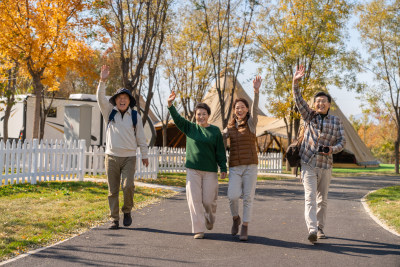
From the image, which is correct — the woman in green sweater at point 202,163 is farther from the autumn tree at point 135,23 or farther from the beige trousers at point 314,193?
the autumn tree at point 135,23

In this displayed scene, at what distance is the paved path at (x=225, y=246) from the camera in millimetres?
5113

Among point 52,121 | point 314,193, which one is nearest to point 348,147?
point 52,121

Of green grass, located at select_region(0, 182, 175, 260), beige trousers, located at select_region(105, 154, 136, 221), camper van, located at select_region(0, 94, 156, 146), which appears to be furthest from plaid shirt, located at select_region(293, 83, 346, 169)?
camper van, located at select_region(0, 94, 156, 146)

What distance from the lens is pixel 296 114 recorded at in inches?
853

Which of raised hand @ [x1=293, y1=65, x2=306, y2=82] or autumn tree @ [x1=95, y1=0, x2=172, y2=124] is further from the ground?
autumn tree @ [x1=95, y1=0, x2=172, y2=124]

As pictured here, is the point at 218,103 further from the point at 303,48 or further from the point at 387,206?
the point at 387,206

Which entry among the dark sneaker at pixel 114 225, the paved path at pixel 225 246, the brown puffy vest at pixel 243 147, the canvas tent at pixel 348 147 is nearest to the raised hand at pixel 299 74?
the brown puffy vest at pixel 243 147

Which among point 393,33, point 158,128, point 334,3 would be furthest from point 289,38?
point 158,128

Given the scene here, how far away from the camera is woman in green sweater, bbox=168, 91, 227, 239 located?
6.43 meters

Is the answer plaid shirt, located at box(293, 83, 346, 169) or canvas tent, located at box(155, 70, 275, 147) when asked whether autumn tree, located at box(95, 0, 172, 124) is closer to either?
plaid shirt, located at box(293, 83, 346, 169)

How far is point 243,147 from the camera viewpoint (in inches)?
254

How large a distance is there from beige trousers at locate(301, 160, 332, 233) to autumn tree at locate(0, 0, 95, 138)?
1103 centimetres

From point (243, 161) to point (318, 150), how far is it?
0.99 meters

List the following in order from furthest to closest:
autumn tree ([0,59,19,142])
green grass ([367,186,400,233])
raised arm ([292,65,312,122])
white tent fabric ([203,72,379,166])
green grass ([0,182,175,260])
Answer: white tent fabric ([203,72,379,166]), autumn tree ([0,59,19,142]), green grass ([367,186,400,233]), raised arm ([292,65,312,122]), green grass ([0,182,175,260])
